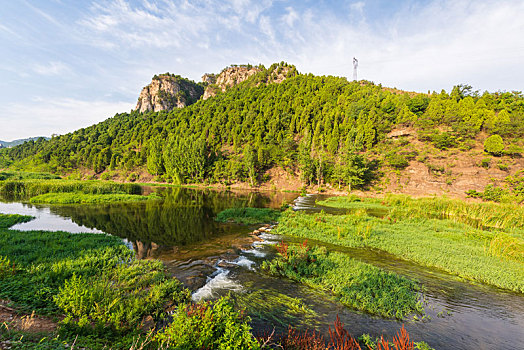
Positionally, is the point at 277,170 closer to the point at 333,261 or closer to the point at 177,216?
the point at 177,216

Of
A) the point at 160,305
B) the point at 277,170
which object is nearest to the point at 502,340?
the point at 160,305

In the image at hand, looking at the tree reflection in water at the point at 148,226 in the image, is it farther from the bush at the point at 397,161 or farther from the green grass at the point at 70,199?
the bush at the point at 397,161

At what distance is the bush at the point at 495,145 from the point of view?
2019 inches

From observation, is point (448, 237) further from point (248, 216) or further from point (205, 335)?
point (205, 335)

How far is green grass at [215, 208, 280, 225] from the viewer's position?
22.6m

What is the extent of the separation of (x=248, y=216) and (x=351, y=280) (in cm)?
1579

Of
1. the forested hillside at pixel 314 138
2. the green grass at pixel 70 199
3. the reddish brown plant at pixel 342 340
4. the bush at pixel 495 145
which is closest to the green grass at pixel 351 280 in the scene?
the reddish brown plant at pixel 342 340

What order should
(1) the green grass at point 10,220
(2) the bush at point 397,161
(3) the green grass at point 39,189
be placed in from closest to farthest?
(1) the green grass at point 10,220 < (3) the green grass at point 39,189 < (2) the bush at point 397,161

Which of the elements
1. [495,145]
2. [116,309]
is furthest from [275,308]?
[495,145]

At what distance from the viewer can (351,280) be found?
9.68 meters

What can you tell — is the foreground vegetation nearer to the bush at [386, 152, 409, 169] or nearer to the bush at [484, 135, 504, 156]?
the bush at [386, 152, 409, 169]

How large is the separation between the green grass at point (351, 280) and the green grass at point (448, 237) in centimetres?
451

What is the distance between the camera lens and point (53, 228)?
17719 mm

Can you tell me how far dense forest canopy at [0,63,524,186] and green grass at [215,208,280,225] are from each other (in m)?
40.2
